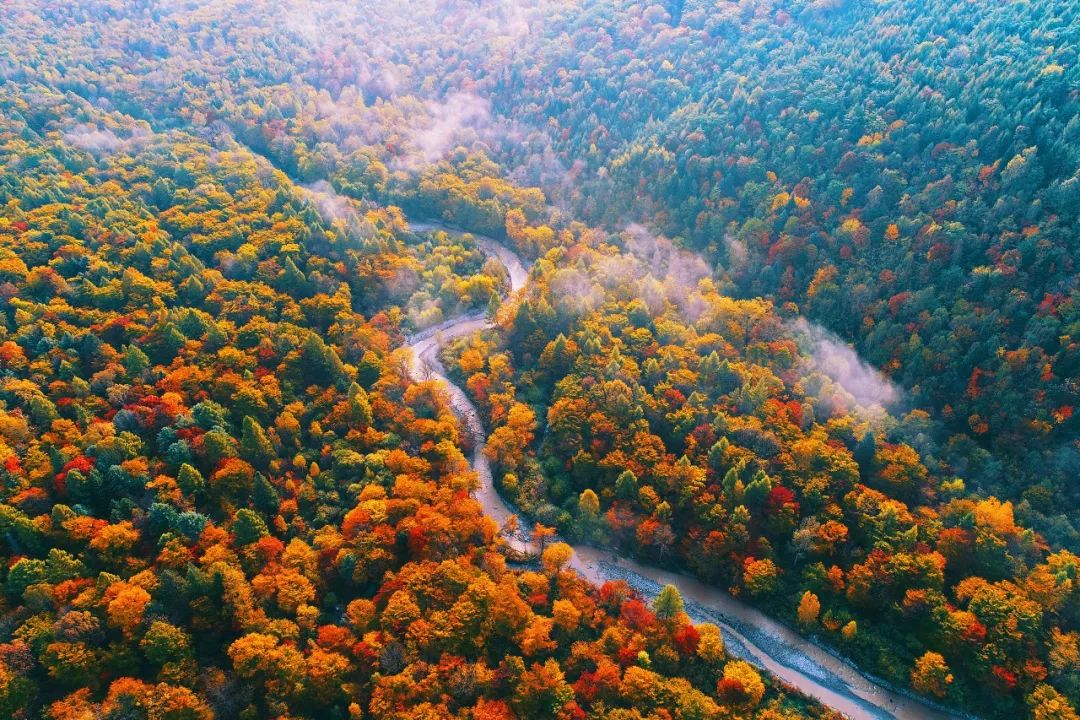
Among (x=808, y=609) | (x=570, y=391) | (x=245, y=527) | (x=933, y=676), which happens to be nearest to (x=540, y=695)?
(x=808, y=609)

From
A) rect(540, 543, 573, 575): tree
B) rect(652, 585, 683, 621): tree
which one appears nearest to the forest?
rect(540, 543, 573, 575): tree

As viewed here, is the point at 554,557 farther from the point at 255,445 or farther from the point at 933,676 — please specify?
the point at 933,676

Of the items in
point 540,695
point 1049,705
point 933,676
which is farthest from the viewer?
point 933,676

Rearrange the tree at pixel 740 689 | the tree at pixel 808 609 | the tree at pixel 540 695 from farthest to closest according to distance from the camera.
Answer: the tree at pixel 808 609
the tree at pixel 740 689
the tree at pixel 540 695

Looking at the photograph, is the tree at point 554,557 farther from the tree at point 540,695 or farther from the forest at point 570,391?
the tree at point 540,695

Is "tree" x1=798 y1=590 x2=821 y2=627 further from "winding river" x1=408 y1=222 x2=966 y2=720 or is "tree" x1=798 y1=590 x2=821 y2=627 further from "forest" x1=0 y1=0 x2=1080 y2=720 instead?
"winding river" x1=408 y1=222 x2=966 y2=720

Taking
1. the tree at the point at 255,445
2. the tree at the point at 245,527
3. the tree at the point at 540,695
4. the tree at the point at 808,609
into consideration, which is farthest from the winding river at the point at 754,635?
the tree at the point at 245,527
